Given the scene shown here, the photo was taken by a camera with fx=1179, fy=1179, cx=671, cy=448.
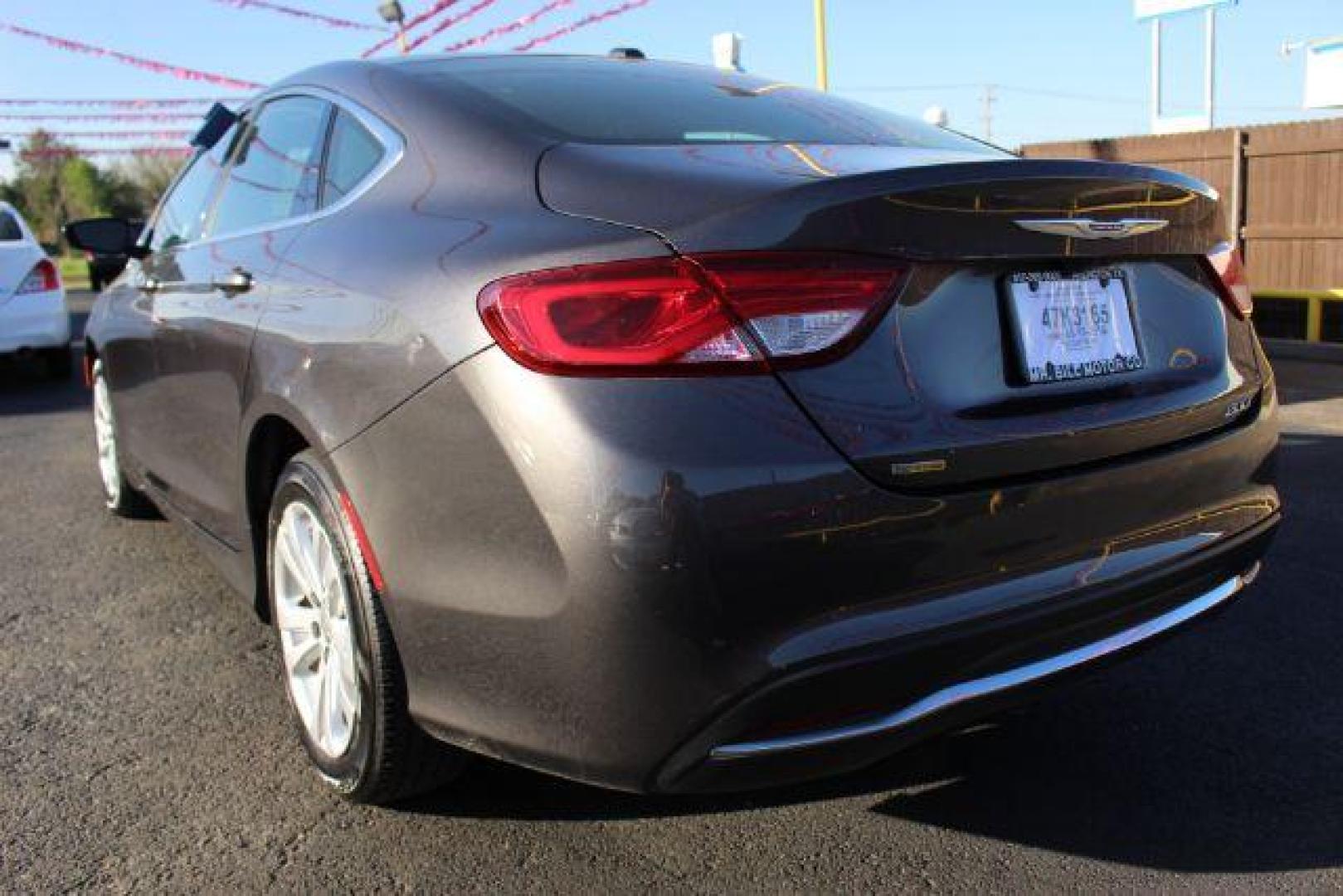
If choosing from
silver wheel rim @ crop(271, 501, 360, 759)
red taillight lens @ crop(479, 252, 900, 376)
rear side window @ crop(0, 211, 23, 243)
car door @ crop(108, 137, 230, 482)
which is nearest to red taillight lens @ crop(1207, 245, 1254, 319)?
red taillight lens @ crop(479, 252, 900, 376)

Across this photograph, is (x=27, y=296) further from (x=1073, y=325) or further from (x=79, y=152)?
(x=79, y=152)

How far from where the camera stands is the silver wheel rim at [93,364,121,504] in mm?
4684

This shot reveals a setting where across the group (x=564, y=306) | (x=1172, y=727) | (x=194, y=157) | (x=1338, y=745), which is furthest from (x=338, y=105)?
(x=1338, y=745)

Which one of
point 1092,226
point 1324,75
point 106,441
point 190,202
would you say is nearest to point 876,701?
point 1092,226

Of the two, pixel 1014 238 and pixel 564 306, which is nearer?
pixel 564 306

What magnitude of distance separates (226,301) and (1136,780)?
2.39 m

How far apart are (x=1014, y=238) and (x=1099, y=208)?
240 mm

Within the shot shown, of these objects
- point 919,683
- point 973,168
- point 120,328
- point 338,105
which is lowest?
point 919,683

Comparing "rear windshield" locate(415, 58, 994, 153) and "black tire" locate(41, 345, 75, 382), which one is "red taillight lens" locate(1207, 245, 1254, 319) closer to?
"rear windshield" locate(415, 58, 994, 153)

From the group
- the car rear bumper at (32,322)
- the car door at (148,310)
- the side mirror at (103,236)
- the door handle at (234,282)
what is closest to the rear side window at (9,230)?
the car rear bumper at (32,322)

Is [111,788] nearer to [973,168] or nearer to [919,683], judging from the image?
[919,683]

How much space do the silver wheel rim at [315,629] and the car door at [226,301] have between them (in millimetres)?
311

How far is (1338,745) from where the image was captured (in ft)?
8.65

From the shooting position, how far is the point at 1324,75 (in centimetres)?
1806
